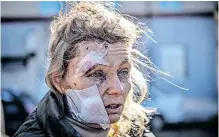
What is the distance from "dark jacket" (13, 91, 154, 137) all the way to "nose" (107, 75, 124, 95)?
20 centimetres

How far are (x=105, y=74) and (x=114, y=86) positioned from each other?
63mm

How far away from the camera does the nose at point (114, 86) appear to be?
187cm

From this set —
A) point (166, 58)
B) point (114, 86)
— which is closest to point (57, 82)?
point (114, 86)

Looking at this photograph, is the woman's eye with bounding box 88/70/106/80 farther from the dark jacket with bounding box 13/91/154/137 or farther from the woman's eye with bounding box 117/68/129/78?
the dark jacket with bounding box 13/91/154/137

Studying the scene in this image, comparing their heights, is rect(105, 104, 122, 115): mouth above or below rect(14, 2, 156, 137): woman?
below

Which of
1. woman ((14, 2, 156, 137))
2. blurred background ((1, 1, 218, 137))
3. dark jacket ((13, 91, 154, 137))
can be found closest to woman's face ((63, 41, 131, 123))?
woman ((14, 2, 156, 137))

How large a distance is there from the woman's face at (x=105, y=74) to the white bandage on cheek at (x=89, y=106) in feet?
0.06

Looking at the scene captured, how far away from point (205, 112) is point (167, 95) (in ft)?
2.32

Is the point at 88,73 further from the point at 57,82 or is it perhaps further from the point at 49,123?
the point at 49,123

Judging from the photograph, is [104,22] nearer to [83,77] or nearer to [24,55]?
[83,77]

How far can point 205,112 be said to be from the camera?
19.8 feet

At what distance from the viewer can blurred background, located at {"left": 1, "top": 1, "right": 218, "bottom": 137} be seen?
5.36 m

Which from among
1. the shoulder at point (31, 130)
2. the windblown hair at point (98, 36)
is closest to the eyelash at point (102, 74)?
the windblown hair at point (98, 36)

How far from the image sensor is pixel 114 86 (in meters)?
Answer: 1.88
